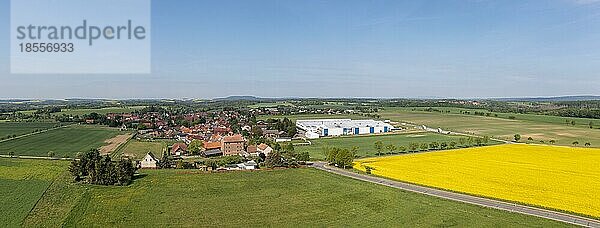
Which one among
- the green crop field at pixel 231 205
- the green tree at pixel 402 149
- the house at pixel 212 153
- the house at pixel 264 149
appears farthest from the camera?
the green tree at pixel 402 149

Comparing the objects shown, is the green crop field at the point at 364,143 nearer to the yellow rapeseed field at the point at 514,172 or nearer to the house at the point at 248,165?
the yellow rapeseed field at the point at 514,172

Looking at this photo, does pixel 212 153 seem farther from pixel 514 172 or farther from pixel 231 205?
pixel 514 172

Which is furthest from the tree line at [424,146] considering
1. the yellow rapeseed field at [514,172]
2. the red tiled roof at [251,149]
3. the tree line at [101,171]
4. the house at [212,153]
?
the tree line at [101,171]

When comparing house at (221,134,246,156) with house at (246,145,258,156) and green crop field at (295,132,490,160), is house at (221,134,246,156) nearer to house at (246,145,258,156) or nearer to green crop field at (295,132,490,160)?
house at (246,145,258,156)

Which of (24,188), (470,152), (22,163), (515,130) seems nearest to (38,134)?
(22,163)

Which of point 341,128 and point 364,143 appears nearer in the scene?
point 364,143

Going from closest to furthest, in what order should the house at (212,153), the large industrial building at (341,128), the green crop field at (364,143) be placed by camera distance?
the house at (212,153) < the green crop field at (364,143) < the large industrial building at (341,128)

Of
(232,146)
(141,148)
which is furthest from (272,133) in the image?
(141,148)
